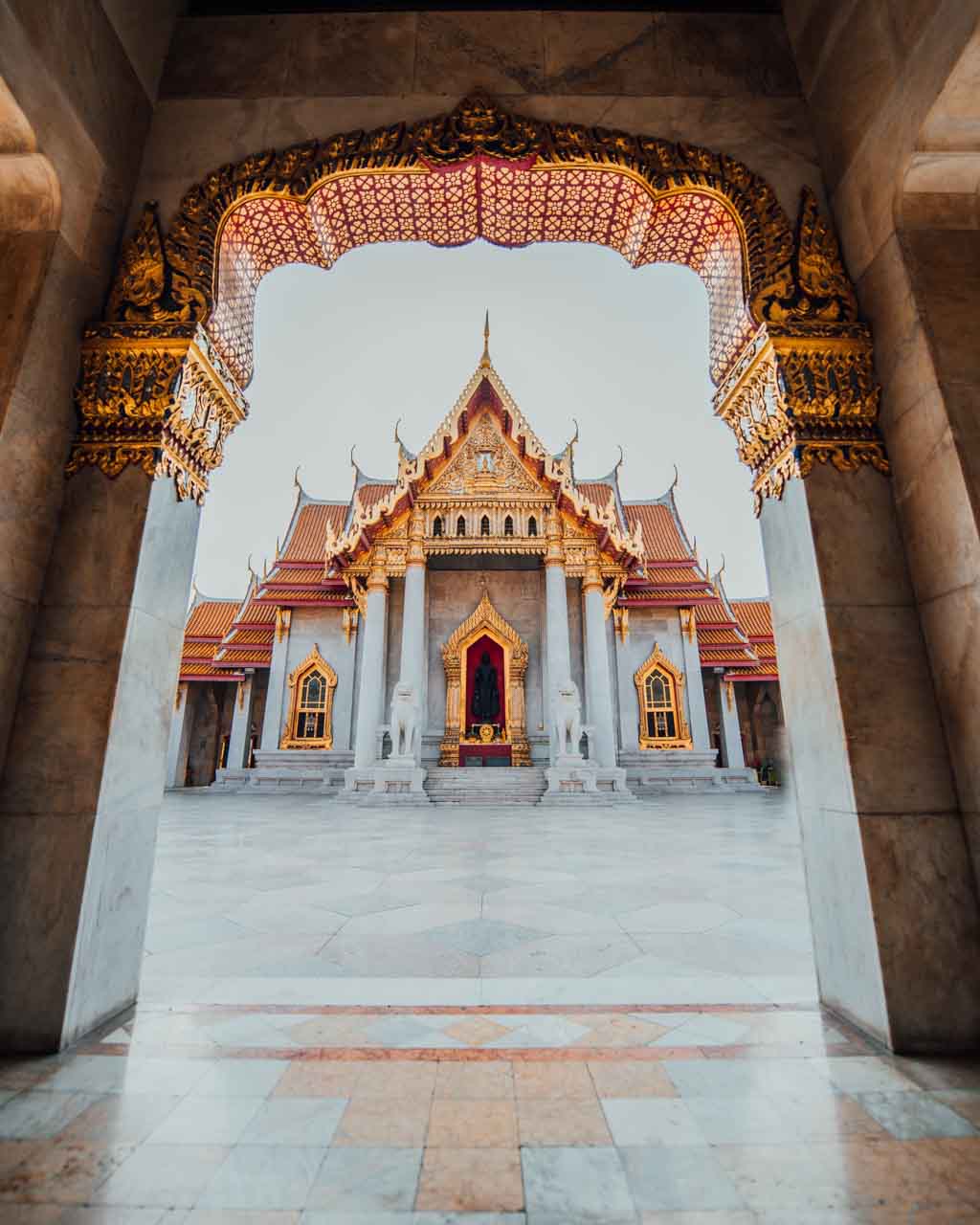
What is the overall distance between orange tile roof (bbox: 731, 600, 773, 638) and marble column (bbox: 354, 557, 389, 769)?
14.3 m

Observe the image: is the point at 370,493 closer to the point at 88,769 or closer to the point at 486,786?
the point at 486,786

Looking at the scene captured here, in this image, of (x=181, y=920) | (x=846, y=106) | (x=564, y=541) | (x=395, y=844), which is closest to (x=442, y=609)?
(x=564, y=541)

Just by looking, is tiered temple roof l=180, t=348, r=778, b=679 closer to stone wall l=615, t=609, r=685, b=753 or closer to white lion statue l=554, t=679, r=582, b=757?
stone wall l=615, t=609, r=685, b=753

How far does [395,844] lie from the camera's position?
19.2 ft

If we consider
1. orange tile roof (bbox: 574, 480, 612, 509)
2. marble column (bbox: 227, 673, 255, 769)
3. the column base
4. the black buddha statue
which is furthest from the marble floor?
orange tile roof (bbox: 574, 480, 612, 509)

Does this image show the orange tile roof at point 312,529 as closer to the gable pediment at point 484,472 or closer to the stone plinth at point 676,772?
the gable pediment at point 484,472

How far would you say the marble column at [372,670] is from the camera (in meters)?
13.4

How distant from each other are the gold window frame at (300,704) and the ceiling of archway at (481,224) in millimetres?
14620

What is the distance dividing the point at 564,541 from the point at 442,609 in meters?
3.76

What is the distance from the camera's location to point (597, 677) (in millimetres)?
14414

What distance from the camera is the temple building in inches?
531

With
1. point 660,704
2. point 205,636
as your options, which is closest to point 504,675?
point 660,704

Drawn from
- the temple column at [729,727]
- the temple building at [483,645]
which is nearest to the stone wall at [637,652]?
the temple building at [483,645]

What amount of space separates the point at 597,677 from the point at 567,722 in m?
2.43
